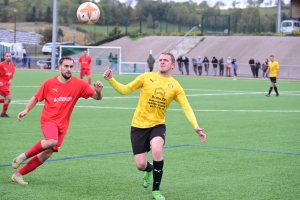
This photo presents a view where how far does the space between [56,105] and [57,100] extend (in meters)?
0.07

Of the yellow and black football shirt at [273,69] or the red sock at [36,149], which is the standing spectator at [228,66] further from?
the red sock at [36,149]

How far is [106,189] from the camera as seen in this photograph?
8.96 meters

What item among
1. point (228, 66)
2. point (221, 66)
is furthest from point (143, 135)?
point (221, 66)

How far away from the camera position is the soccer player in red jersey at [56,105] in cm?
912

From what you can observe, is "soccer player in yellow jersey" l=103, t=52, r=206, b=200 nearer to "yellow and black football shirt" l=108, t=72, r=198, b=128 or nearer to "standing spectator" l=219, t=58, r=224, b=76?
"yellow and black football shirt" l=108, t=72, r=198, b=128

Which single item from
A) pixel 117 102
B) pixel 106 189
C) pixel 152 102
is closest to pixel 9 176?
pixel 106 189

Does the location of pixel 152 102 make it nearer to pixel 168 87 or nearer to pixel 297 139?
pixel 168 87

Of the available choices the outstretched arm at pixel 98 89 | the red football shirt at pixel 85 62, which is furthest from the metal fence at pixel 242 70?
the outstretched arm at pixel 98 89

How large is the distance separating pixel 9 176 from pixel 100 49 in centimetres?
5326

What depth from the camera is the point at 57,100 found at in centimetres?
920

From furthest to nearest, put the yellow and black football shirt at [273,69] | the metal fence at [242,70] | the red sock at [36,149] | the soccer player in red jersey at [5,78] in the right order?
1. the metal fence at [242,70]
2. the yellow and black football shirt at [273,69]
3. the soccer player in red jersey at [5,78]
4. the red sock at [36,149]

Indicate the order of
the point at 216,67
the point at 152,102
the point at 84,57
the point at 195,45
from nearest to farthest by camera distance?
1. the point at 152,102
2. the point at 84,57
3. the point at 216,67
4. the point at 195,45

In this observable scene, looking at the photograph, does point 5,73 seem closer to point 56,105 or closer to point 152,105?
point 56,105

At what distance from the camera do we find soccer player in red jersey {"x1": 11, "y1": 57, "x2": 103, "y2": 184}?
9.12 m
